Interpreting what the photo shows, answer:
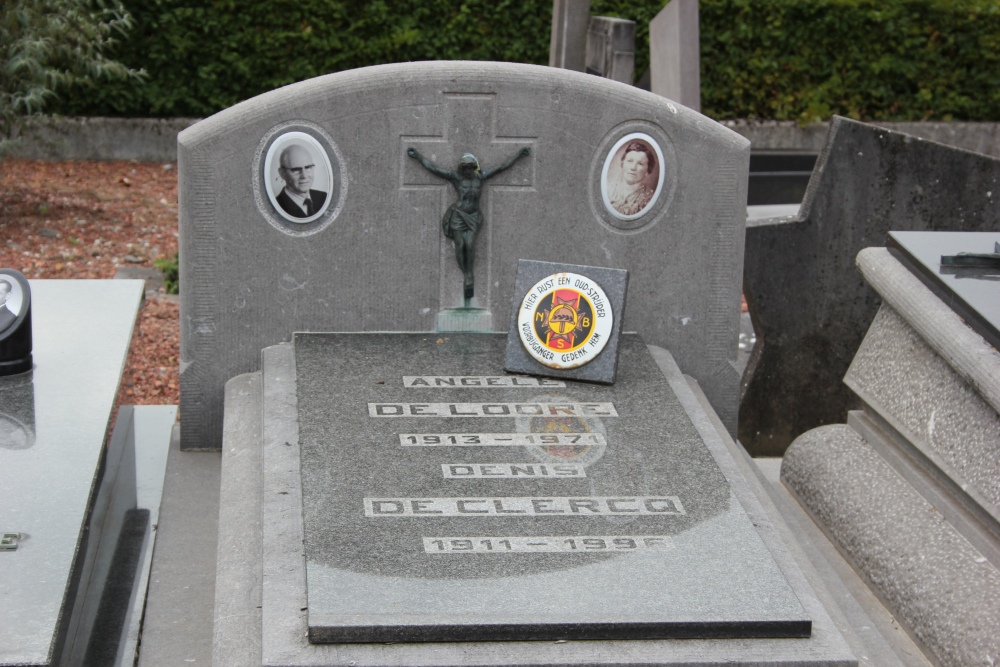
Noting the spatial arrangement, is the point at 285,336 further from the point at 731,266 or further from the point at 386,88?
the point at 731,266

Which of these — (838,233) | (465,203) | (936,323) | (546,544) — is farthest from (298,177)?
(838,233)

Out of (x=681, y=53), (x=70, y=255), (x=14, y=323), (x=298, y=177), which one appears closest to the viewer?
(x=14, y=323)

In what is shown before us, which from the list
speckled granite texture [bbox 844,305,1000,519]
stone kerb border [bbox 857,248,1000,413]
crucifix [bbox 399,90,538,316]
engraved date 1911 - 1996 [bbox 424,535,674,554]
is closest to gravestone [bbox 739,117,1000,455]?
stone kerb border [bbox 857,248,1000,413]

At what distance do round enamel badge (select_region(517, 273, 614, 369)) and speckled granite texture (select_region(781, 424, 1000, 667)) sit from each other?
0.77 meters

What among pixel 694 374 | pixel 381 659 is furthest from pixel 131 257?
pixel 381 659

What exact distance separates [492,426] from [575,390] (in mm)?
362

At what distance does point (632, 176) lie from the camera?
395 cm

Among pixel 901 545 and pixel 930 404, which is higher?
pixel 930 404

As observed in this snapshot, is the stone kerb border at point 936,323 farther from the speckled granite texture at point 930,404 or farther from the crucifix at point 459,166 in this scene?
the crucifix at point 459,166

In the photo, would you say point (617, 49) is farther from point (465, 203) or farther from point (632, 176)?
point (465, 203)

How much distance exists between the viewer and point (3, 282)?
363cm

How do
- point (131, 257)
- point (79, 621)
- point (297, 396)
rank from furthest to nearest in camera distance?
point (131, 257) → point (297, 396) → point (79, 621)

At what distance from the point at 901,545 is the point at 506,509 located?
1.07m

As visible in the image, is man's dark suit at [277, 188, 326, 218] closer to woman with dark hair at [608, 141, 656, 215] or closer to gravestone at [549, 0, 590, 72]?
woman with dark hair at [608, 141, 656, 215]
